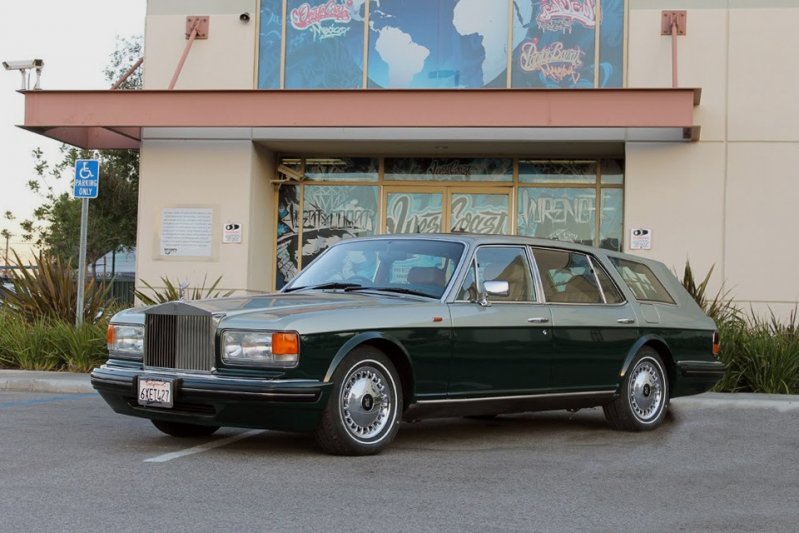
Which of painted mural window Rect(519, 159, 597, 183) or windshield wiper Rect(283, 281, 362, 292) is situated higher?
painted mural window Rect(519, 159, 597, 183)

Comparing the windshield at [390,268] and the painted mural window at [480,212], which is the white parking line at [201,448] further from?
the painted mural window at [480,212]

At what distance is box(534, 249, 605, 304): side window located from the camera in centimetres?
862

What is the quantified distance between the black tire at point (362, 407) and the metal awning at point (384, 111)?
974 centimetres

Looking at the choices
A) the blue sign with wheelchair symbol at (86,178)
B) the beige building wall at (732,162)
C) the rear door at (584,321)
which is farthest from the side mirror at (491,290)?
the beige building wall at (732,162)

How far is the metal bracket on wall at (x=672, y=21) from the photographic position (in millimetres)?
17703

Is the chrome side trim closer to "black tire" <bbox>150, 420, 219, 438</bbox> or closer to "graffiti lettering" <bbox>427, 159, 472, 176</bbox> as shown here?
"black tire" <bbox>150, 420, 219, 438</bbox>

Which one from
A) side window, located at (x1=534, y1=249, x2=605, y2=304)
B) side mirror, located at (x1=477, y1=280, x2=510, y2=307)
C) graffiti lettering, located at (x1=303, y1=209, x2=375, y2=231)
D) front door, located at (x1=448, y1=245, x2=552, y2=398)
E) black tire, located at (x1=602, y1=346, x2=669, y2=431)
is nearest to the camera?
front door, located at (x1=448, y1=245, x2=552, y2=398)

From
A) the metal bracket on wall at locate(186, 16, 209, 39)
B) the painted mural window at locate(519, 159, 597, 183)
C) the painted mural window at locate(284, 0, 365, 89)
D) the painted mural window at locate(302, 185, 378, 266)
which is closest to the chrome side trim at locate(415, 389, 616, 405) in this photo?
the painted mural window at locate(519, 159, 597, 183)

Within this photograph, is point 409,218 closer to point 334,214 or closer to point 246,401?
point 334,214

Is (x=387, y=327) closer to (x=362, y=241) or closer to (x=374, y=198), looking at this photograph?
(x=362, y=241)

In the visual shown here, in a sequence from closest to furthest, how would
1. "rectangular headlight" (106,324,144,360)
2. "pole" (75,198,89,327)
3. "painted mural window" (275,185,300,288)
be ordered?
"rectangular headlight" (106,324,144,360) → "pole" (75,198,89,327) → "painted mural window" (275,185,300,288)

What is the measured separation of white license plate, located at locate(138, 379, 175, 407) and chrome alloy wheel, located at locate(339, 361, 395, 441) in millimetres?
1089

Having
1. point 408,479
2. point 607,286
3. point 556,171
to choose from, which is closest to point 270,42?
point 556,171

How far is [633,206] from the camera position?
17656 mm
